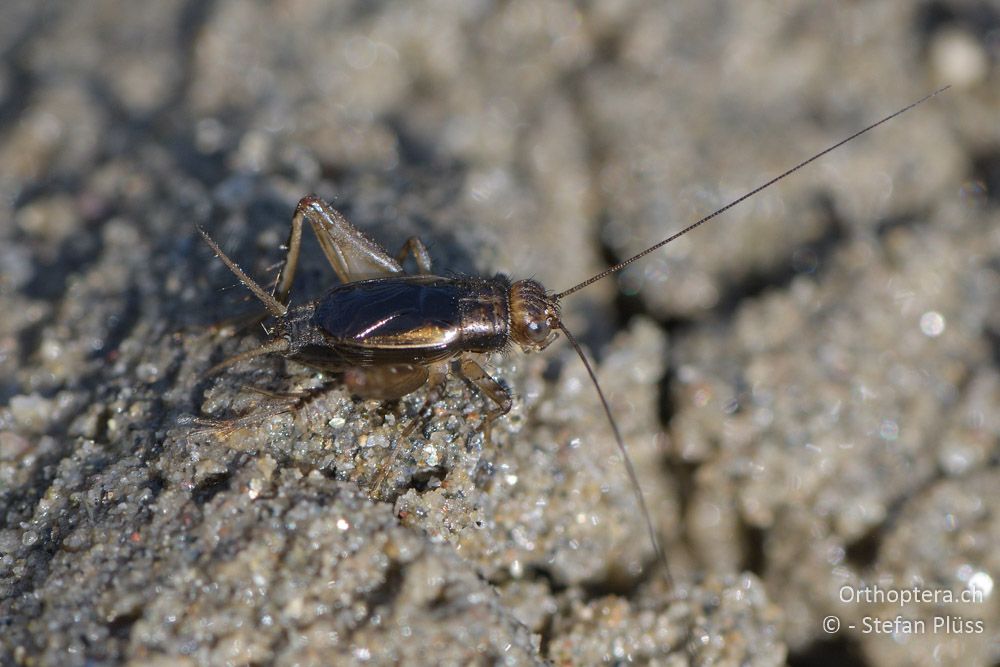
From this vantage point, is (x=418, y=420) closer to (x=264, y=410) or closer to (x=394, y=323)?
(x=394, y=323)

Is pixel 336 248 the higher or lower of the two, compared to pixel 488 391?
higher

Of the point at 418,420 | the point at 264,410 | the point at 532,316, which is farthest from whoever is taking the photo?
the point at 532,316

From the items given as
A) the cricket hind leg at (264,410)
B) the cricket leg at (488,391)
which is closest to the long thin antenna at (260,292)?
the cricket hind leg at (264,410)

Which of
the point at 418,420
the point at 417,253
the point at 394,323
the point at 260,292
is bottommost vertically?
the point at 418,420

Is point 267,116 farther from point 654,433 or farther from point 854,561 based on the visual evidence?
point 854,561

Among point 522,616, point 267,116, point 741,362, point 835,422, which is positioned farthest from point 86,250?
point 835,422

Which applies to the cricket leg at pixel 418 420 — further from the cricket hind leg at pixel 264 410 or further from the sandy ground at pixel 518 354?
the cricket hind leg at pixel 264 410

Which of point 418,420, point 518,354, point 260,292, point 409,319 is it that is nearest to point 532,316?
point 518,354
